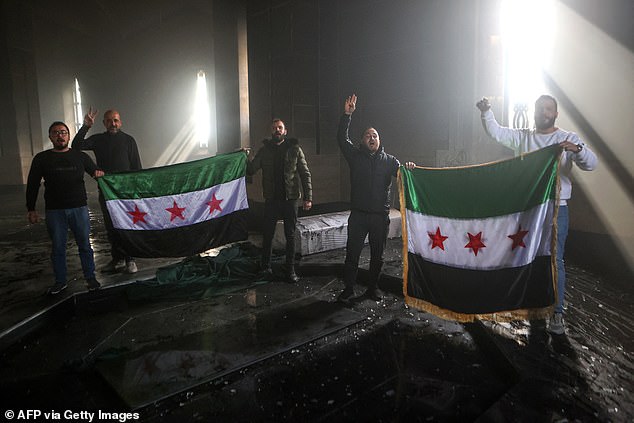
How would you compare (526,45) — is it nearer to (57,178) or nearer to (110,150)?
(110,150)

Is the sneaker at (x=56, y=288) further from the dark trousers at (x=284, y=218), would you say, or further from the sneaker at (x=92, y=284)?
the dark trousers at (x=284, y=218)

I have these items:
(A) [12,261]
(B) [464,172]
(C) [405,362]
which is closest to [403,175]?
(B) [464,172]

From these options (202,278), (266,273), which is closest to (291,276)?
(266,273)

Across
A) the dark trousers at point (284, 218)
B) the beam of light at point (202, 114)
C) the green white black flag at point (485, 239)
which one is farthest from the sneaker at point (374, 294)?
the beam of light at point (202, 114)

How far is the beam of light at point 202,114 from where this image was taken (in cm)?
2091

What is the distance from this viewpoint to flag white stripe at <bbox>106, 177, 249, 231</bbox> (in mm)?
5090

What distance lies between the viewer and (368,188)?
4621 mm

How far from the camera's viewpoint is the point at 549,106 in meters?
3.76

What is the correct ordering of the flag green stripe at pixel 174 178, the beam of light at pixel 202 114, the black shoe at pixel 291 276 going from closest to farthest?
1. the flag green stripe at pixel 174 178
2. the black shoe at pixel 291 276
3. the beam of light at pixel 202 114

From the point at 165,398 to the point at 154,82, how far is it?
2145 cm

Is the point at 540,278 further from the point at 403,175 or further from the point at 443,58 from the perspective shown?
the point at 443,58

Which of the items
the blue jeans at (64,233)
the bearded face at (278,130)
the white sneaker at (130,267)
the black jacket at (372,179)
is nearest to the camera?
the black jacket at (372,179)

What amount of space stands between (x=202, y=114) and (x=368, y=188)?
19069 mm

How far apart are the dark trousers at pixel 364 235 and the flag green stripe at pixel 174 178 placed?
181 cm
